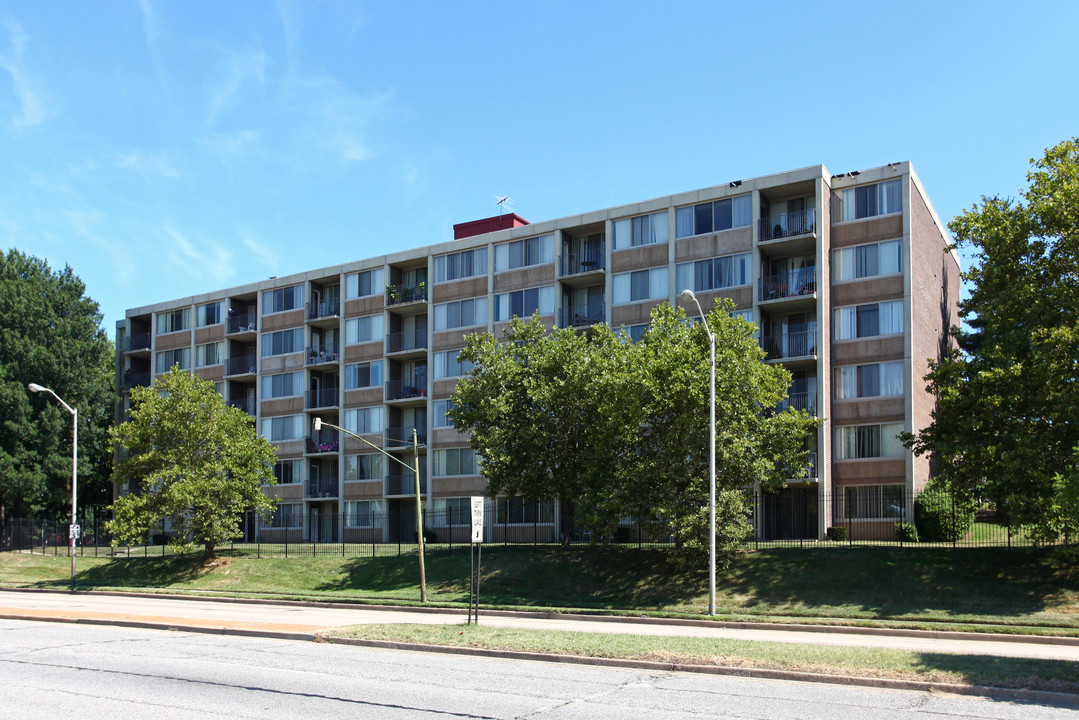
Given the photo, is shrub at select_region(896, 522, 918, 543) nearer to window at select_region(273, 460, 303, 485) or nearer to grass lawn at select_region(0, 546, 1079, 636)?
grass lawn at select_region(0, 546, 1079, 636)

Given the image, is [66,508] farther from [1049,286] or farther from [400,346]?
[1049,286]

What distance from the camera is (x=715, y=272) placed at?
156 ft

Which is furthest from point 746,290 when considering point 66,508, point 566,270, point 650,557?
point 66,508

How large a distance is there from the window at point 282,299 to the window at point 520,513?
69.7 ft

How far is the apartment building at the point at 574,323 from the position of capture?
43.7 metres

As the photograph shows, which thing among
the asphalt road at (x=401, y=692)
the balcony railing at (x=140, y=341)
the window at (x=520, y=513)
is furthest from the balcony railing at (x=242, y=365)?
the asphalt road at (x=401, y=692)

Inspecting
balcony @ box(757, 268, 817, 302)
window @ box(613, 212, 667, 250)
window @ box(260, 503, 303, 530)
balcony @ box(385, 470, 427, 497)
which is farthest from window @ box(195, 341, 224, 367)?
balcony @ box(757, 268, 817, 302)

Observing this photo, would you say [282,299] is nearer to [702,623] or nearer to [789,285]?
[789,285]

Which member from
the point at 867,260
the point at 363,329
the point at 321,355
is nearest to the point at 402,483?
the point at 363,329

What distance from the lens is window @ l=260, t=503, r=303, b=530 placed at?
6184 centimetres

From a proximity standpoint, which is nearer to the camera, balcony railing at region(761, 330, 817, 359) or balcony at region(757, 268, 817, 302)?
balcony railing at region(761, 330, 817, 359)

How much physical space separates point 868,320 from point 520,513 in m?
21.3

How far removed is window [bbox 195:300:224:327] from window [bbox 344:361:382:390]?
13.4 metres

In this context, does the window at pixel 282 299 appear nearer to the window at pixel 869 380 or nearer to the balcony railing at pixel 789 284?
the balcony railing at pixel 789 284
